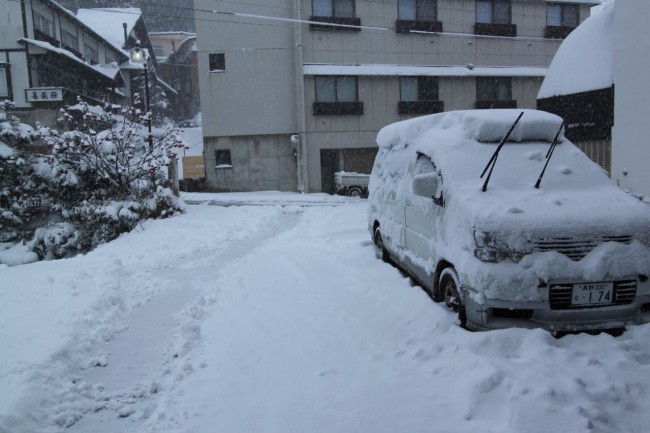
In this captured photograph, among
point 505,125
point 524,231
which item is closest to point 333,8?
point 505,125

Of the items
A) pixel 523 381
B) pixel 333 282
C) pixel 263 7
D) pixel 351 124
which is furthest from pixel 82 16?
pixel 523 381

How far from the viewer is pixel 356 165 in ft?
81.6

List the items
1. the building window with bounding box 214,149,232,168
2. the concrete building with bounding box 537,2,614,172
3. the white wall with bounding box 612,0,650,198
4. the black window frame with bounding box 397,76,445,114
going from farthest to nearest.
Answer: the black window frame with bounding box 397,76,445,114
the building window with bounding box 214,149,232,168
the concrete building with bounding box 537,2,614,172
the white wall with bounding box 612,0,650,198

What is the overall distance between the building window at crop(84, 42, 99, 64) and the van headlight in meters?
33.7

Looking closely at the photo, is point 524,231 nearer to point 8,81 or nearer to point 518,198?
point 518,198

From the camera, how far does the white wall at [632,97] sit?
10.4 metres

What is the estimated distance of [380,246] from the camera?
23.9 ft

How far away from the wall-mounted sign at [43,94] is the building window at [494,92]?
21778 millimetres

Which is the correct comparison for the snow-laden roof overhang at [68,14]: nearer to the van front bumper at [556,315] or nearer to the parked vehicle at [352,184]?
the parked vehicle at [352,184]

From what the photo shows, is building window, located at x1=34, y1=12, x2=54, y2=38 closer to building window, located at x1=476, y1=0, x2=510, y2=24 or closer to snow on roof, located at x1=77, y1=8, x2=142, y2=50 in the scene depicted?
snow on roof, located at x1=77, y1=8, x2=142, y2=50

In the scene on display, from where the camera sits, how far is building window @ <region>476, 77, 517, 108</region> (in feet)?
84.6

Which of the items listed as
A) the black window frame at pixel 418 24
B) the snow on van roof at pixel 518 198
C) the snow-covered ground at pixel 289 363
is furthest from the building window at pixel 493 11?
the snow-covered ground at pixel 289 363

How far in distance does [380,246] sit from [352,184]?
14.1 metres

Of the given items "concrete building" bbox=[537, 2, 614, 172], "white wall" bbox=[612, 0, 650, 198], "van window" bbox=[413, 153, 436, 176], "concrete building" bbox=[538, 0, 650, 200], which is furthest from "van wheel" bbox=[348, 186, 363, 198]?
"van window" bbox=[413, 153, 436, 176]
